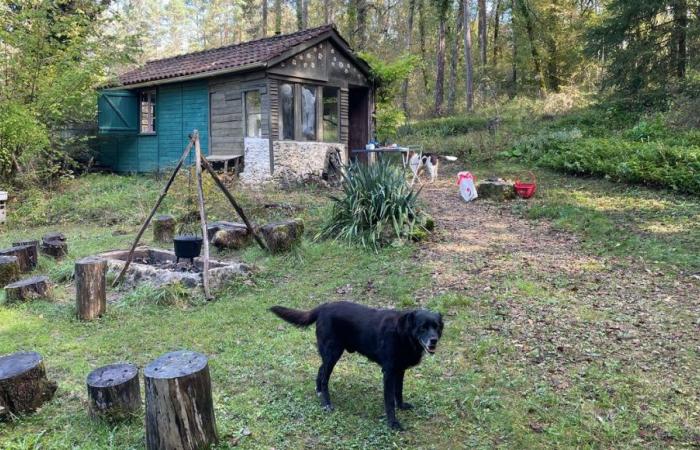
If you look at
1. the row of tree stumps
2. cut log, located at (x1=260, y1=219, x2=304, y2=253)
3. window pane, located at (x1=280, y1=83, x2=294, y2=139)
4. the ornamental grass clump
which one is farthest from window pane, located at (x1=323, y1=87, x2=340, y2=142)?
the row of tree stumps

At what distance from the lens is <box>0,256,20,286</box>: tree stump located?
265 inches

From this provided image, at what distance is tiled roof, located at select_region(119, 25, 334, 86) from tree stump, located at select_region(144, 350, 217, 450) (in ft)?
35.4

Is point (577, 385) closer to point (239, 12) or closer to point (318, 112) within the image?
point (318, 112)

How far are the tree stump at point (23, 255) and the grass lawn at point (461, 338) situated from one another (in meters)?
0.23

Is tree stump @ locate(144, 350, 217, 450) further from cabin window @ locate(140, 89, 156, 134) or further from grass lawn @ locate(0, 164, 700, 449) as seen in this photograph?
cabin window @ locate(140, 89, 156, 134)

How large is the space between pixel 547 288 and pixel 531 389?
2.23 m

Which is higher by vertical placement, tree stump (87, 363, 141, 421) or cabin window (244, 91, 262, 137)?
cabin window (244, 91, 262, 137)

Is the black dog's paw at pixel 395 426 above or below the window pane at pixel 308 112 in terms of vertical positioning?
below

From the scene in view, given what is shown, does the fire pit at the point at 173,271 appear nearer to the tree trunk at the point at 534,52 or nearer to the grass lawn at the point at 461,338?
the grass lawn at the point at 461,338

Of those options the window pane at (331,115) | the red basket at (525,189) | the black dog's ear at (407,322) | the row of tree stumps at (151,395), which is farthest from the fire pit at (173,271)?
the window pane at (331,115)

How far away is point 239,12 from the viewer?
34.1 meters

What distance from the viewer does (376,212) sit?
788 centimetres

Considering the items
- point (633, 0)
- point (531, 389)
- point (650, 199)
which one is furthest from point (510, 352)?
point (633, 0)

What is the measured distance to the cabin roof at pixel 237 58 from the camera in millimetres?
13023
